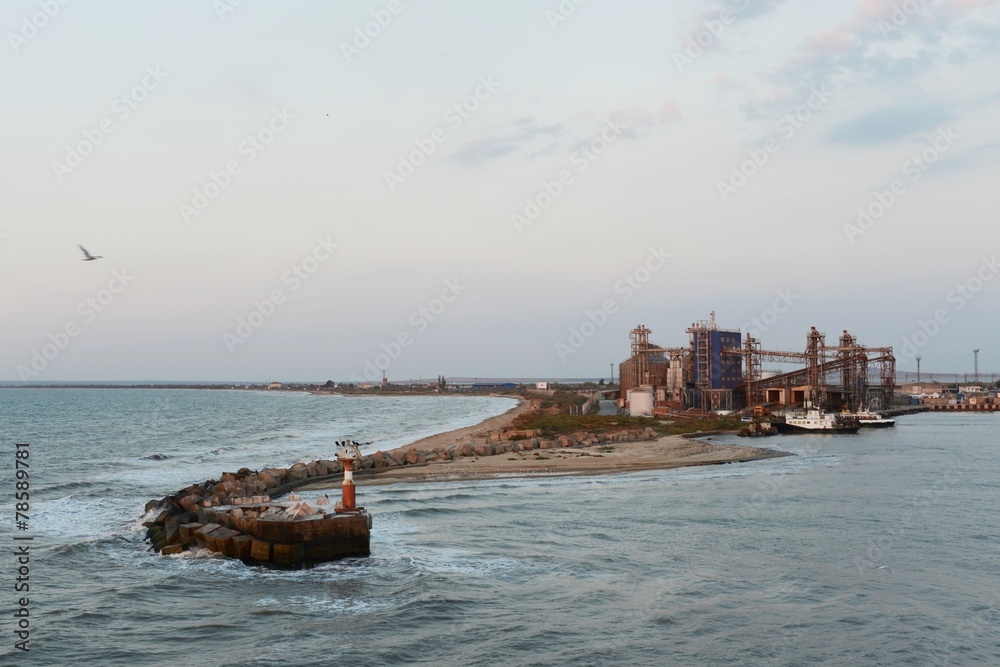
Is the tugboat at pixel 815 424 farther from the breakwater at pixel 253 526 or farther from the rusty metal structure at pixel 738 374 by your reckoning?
the breakwater at pixel 253 526

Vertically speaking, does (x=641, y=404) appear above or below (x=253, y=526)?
above

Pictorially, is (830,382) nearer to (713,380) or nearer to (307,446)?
(713,380)

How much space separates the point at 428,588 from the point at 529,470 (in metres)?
26.6

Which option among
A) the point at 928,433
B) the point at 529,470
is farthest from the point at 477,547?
the point at 928,433

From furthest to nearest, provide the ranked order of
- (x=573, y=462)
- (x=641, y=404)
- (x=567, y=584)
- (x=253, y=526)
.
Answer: (x=641, y=404)
(x=573, y=462)
(x=253, y=526)
(x=567, y=584)

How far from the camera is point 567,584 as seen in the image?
2269 cm

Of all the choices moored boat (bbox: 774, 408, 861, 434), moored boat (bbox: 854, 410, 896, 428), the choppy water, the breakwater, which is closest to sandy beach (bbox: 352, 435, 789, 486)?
the choppy water

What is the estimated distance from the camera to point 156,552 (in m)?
27.8

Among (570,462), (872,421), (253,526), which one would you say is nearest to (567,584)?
(253,526)

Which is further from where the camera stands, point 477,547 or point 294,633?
point 477,547

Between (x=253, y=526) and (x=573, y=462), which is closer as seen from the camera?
(x=253, y=526)

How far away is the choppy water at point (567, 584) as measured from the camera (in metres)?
17.9

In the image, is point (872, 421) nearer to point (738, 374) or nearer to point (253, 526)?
point (738, 374)

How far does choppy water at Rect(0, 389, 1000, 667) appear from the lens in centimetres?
1792
